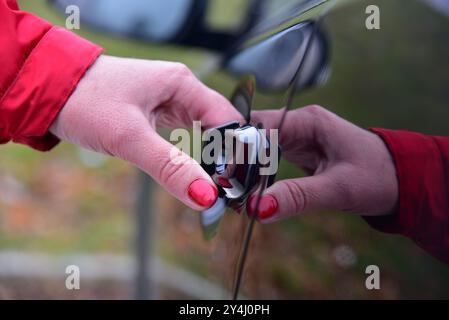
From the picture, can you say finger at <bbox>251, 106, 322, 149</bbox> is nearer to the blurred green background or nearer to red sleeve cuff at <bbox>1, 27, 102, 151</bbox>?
the blurred green background

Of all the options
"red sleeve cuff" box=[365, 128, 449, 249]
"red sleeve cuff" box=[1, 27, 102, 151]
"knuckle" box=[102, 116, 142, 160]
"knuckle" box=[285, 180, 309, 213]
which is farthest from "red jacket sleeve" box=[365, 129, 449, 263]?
"red sleeve cuff" box=[1, 27, 102, 151]

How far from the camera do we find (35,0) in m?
2.08

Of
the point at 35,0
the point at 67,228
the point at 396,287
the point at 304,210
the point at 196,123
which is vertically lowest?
the point at 67,228

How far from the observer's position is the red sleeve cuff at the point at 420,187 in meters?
0.72

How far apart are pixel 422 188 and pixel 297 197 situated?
158 mm

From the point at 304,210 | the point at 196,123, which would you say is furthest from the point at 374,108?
the point at 196,123

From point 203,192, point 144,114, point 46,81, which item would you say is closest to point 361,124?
point 203,192

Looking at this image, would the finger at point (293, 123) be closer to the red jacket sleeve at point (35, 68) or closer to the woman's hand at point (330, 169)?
the woman's hand at point (330, 169)

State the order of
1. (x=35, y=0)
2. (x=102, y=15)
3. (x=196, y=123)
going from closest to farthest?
(x=196, y=123)
(x=102, y=15)
(x=35, y=0)

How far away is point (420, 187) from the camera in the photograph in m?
0.73

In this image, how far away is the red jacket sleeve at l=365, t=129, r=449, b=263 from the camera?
0.72 meters

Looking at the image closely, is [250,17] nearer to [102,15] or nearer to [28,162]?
[102,15]

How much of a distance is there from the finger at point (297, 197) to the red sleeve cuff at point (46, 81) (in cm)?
35

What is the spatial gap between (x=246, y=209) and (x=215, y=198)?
0.14ft
